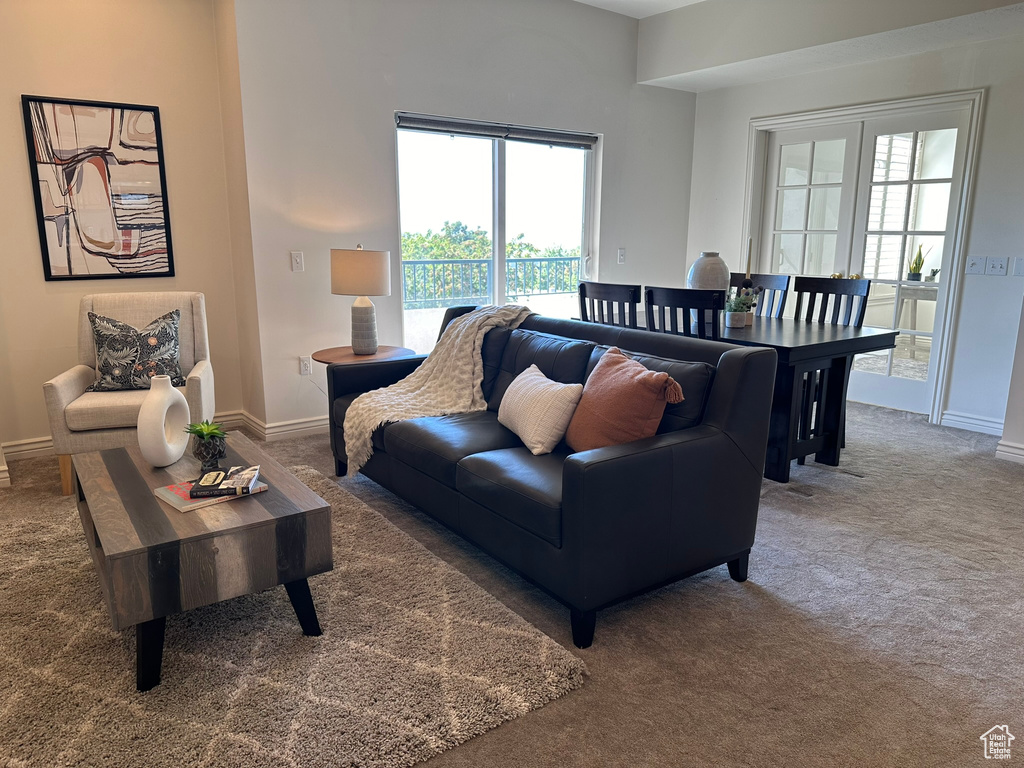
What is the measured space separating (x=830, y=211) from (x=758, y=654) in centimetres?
423

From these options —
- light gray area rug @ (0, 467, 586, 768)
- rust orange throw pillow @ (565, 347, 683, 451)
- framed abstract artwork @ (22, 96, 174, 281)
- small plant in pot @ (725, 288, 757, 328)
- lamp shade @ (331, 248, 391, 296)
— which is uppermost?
framed abstract artwork @ (22, 96, 174, 281)

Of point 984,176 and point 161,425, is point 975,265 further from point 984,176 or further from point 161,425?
point 161,425

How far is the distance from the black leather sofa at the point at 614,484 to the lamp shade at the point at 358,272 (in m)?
1.24

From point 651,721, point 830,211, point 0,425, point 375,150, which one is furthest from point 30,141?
point 830,211

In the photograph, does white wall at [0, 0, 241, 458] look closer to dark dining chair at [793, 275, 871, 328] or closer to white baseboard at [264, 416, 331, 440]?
white baseboard at [264, 416, 331, 440]

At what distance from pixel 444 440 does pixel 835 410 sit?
231 cm

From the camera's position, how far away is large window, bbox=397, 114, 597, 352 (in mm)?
4719

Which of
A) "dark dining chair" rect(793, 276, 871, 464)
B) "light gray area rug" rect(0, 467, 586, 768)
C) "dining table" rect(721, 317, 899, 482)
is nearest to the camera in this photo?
"light gray area rug" rect(0, 467, 586, 768)

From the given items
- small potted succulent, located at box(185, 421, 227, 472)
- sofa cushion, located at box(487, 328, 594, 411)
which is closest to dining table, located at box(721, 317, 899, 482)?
sofa cushion, located at box(487, 328, 594, 411)

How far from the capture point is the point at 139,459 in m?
2.59

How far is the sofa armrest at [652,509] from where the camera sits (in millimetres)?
2055

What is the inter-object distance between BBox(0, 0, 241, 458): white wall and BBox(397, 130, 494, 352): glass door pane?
1150mm

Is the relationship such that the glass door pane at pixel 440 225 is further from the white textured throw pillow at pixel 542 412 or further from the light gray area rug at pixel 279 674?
the light gray area rug at pixel 279 674

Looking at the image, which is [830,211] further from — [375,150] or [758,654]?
[758,654]
